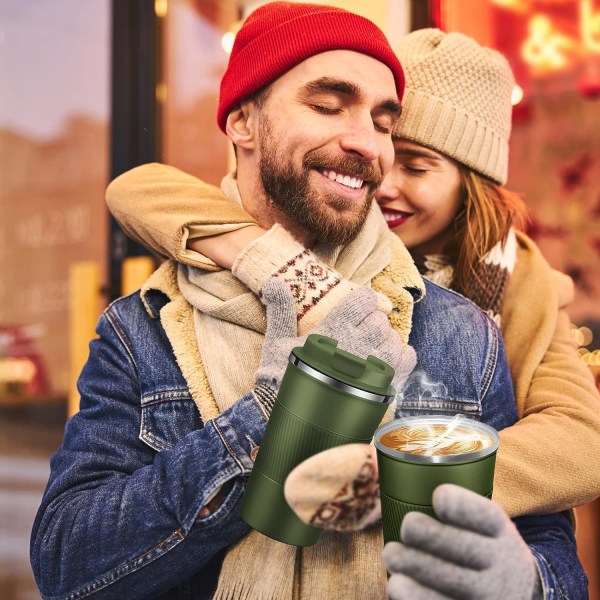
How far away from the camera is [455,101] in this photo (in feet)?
5.15

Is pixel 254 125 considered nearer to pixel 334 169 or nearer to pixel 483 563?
pixel 334 169

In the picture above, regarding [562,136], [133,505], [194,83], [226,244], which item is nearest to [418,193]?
[226,244]

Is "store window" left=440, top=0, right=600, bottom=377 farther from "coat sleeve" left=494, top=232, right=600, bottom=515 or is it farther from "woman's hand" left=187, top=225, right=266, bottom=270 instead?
"woman's hand" left=187, top=225, right=266, bottom=270

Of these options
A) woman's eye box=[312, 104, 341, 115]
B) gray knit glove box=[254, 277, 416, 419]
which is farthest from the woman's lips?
gray knit glove box=[254, 277, 416, 419]

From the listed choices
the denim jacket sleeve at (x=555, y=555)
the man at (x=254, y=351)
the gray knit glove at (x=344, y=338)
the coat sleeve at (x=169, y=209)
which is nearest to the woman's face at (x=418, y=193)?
the man at (x=254, y=351)

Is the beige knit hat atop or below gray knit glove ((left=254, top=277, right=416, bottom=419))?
atop

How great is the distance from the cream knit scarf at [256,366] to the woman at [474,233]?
0.24ft

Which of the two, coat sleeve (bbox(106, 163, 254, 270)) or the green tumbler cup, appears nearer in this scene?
the green tumbler cup

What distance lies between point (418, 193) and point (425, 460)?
2.95 ft

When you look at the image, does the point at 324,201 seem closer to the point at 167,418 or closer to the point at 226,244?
the point at 226,244

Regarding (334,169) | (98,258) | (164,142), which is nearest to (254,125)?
(334,169)

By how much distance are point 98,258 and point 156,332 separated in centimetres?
152

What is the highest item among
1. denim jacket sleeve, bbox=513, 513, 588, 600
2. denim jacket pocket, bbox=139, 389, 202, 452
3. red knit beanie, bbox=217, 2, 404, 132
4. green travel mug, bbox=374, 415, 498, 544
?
red knit beanie, bbox=217, 2, 404, 132

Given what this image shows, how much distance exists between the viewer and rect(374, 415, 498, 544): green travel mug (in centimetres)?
77
